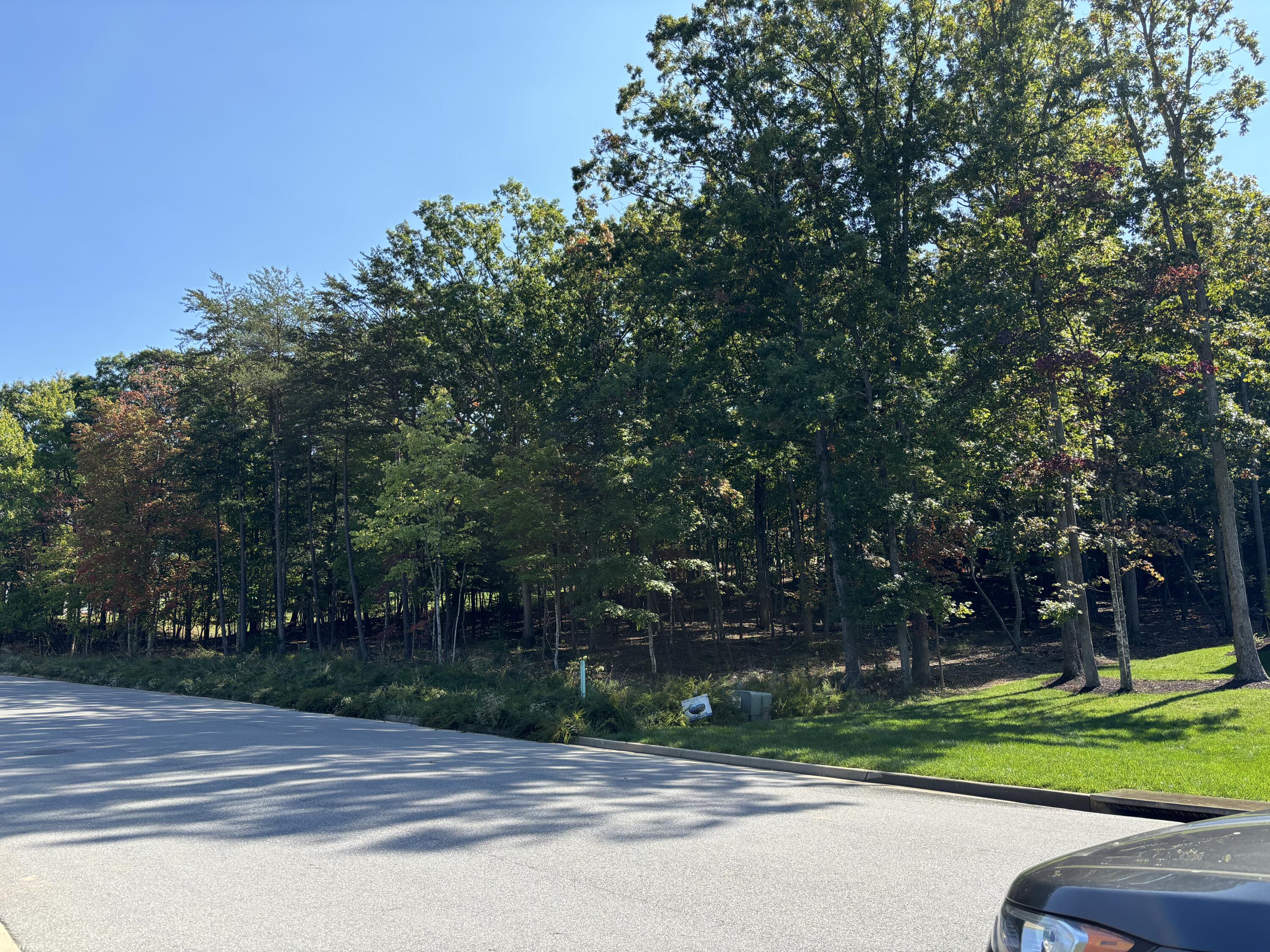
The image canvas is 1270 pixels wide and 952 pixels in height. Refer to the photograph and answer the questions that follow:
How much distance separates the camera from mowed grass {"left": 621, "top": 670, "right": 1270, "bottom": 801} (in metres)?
10.6

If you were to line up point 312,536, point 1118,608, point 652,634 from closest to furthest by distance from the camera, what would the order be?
point 1118,608
point 652,634
point 312,536

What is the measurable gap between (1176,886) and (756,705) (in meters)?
15.7

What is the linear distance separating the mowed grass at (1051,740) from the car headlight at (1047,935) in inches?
330

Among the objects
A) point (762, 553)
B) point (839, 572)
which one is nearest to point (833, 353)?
point (839, 572)

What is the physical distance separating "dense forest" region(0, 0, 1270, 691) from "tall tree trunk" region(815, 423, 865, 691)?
144mm

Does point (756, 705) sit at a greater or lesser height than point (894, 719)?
greater

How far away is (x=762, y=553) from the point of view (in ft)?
127

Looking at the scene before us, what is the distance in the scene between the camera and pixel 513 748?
1417cm

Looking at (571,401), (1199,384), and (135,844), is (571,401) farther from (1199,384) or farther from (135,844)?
(135,844)

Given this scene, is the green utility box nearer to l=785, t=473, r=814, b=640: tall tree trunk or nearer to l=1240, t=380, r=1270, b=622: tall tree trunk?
l=785, t=473, r=814, b=640: tall tree trunk

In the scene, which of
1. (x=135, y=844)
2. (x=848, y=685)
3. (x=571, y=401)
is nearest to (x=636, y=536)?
(x=571, y=401)

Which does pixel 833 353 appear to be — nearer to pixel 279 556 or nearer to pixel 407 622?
pixel 407 622

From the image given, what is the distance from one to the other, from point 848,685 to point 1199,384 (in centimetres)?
1200

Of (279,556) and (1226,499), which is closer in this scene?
(1226,499)
